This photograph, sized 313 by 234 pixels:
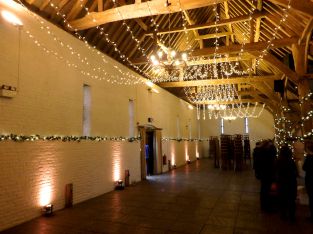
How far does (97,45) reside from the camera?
723cm

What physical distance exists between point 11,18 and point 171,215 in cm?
465

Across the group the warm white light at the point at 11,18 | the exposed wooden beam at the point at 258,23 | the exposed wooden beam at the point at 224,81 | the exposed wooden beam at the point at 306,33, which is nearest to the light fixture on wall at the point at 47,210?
the warm white light at the point at 11,18

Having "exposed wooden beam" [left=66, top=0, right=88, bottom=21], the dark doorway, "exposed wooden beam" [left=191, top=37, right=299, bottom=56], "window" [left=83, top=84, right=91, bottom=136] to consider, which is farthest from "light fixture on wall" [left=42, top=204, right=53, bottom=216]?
the dark doorway

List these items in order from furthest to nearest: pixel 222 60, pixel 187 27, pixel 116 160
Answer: pixel 222 60
pixel 187 27
pixel 116 160

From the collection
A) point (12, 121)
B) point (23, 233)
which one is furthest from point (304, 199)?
point (12, 121)

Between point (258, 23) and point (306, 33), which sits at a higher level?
point (258, 23)

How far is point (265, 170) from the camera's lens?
5297 mm

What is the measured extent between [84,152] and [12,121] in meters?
2.13

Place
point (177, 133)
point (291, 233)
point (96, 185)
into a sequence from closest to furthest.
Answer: point (291, 233), point (96, 185), point (177, 133)

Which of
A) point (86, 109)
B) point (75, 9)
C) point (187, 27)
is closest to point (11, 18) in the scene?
point (75, 9)

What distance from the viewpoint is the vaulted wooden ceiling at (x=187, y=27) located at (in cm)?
527

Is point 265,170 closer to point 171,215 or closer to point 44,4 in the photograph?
point 171,215

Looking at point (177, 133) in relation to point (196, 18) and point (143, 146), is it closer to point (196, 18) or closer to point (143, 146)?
point (143, 146)

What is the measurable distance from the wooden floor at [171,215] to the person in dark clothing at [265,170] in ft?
0.79
